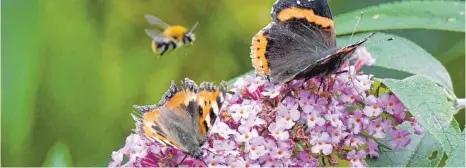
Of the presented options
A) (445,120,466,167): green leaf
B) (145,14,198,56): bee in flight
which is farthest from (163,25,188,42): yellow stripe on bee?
(445,120,466,167): green leaf

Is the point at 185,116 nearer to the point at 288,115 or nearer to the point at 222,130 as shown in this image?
the point at 222,130

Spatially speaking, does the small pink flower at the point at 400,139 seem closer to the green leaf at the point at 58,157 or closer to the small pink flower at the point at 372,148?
the small pink flower at the point at 372,148

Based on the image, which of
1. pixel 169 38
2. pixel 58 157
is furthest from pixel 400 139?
pixel 169 38

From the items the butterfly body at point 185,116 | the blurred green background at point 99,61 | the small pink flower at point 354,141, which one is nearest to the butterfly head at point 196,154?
the butterfly body at point 185,116

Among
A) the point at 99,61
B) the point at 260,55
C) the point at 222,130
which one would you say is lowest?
the point at 222,130

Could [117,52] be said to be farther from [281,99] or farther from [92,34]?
[281,99]

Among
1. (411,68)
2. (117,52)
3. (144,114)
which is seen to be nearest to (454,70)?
(411,68)
